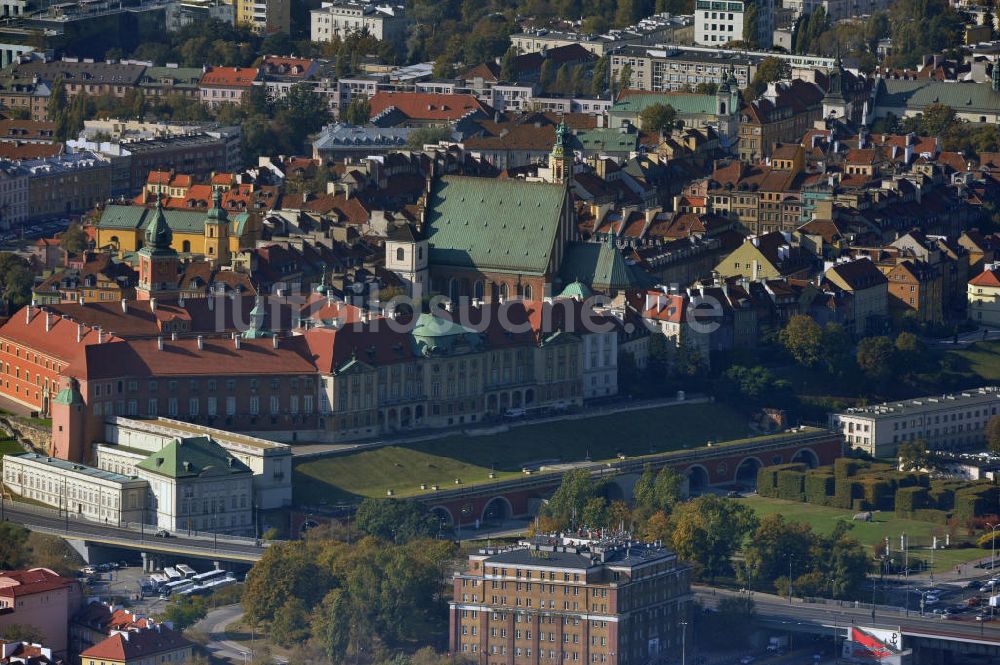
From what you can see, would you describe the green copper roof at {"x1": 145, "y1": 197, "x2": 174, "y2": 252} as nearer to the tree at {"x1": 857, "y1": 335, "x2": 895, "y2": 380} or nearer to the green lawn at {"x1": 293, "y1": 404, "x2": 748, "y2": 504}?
the green lawn at {"x1": 293, "y1": 404, "x2": 748, "y2": 504}

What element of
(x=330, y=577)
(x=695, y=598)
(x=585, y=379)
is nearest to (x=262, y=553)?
(x=330, y=577)

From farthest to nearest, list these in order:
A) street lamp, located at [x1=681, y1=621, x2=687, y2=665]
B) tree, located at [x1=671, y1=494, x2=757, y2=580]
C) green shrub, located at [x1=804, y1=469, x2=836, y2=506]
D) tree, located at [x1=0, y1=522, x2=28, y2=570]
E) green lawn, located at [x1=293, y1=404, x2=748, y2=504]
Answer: green shrub, located at [x1=804, y1=469, x2=836, y2=506] < green lawn, located at [x1=293, y1=404, x2=748, y2=504] < tree, located at [x1=671, y1=494, x2=757, y2=580] < tree, located at [x1=0, y1=522, x2=28, y2=570] < street lamp, located at [x1=681, y1=621, x2=687, y2=665]

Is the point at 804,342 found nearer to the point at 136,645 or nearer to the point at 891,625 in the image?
the point at 891,625

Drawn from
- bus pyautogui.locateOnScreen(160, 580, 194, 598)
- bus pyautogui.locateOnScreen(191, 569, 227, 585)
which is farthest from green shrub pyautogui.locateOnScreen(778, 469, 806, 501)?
bus pyautogui.locateOnScreen(160, 580, 194, 598)

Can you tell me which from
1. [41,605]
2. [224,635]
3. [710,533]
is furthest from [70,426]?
[710,533]

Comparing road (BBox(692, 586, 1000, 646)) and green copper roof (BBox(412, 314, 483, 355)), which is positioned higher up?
green copper roof (BBox(412, 314, 483, 355))

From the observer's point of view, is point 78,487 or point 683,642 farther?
point 78,487

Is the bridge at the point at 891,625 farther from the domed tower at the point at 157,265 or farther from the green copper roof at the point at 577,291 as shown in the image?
the domed tower at the point at 157,265

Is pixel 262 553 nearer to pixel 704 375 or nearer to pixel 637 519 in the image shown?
pixel 637 519
